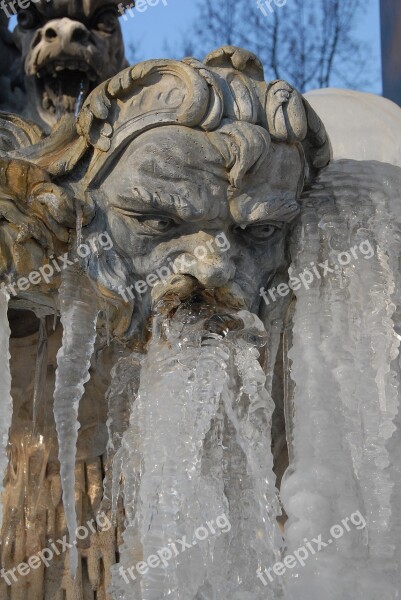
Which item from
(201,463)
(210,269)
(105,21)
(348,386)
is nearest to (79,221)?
(210,269)

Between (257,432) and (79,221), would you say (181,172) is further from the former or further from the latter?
(257,432)

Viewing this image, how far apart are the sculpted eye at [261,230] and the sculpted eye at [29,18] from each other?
1.20 m

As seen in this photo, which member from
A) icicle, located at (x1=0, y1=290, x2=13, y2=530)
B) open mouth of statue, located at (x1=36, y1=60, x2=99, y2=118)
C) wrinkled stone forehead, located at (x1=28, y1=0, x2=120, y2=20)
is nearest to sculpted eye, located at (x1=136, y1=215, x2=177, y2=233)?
icicle, located at (x1=0, y1=290, x2=13, y2=530)

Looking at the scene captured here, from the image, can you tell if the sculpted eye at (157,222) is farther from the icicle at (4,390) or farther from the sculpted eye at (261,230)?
the icicle at (4,390)

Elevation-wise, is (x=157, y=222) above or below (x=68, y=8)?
below

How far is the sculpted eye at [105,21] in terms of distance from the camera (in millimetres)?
3443

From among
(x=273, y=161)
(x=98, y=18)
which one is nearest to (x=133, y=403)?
(x=273, y=161)

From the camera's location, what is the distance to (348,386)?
2625mm

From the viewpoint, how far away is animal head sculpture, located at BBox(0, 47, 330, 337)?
245 cm

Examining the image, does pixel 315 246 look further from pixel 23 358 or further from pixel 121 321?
pixel 23 358

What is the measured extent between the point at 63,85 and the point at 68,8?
209 millimetres

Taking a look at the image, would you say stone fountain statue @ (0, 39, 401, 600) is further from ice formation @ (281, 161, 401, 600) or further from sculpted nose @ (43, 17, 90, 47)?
sculpted nose @ (43, 17, 90, 47)

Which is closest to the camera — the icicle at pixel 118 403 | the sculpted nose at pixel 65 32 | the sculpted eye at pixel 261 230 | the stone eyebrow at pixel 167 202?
the stone eyebrow at pixel 167 202

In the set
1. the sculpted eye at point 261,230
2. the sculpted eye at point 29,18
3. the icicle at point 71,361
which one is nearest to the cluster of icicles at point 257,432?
the icicle at point 71,361
